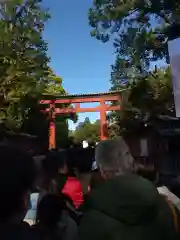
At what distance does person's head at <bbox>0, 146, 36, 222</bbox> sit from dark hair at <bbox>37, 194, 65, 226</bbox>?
1004 millimetres

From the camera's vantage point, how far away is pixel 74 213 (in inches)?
107

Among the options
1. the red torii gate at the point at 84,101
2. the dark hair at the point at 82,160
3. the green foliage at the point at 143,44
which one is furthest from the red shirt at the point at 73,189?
the red torii gate at the point at 84,101

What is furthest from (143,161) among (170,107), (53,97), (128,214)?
(53,97)

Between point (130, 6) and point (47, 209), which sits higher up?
point (130, 6)

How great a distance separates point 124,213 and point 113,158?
0.73 meters

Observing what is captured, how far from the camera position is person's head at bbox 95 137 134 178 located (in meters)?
2.25

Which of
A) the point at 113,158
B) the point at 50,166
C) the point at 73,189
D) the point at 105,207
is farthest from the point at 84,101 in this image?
the point at 105,207

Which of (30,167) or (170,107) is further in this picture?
(170,107)

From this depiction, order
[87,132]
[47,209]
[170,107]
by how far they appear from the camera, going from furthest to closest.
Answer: [87,132] < [170,107] < [47,209]

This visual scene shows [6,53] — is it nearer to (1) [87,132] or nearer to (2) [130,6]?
(2) [130,6]

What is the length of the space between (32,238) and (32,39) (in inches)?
905

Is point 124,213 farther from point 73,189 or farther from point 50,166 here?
point 50,166

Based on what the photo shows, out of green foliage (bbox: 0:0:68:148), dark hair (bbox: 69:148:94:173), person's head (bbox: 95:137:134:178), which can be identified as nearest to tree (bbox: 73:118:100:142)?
green foliage (bbox: 0:0:68:148)

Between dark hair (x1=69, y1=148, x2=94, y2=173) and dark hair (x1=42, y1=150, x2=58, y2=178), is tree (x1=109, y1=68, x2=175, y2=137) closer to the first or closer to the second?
dark hair (x1=69, y1=148, x2=94, y2=173)
